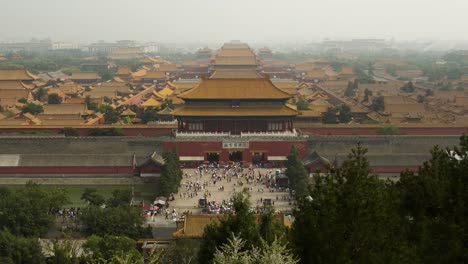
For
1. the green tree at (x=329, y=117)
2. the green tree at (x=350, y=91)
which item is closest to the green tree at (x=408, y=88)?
the green tree at (x=350, y=91)

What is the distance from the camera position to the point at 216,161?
95.8 feet

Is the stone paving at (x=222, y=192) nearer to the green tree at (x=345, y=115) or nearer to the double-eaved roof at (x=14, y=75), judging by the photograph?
the green tree at (x=345, y=115)

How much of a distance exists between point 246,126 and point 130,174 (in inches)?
275

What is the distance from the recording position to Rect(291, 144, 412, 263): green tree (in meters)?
8.30

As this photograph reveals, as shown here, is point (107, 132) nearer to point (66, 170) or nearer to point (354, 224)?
point (66, 170)

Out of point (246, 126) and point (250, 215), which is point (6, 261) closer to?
point (250, 215)

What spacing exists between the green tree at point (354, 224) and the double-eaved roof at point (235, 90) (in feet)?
69.6

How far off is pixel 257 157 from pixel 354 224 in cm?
2091

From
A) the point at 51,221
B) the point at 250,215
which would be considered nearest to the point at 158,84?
the point at 51,221

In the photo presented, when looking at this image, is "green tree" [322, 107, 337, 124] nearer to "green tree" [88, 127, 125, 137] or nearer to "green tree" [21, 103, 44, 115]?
"green tree" [88, 127, 125, 137]

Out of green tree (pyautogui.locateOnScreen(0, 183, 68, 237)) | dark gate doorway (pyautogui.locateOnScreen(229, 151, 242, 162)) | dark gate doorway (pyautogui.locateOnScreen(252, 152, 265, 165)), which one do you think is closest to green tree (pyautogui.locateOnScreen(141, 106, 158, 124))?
→ dark gate doorway (pyautogui.locateOnScreen(229, 151, 242, 162))

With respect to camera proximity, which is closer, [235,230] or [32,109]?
[235,230]

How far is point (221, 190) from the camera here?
2483cm

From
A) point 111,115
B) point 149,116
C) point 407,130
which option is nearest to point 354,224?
point 407,130
